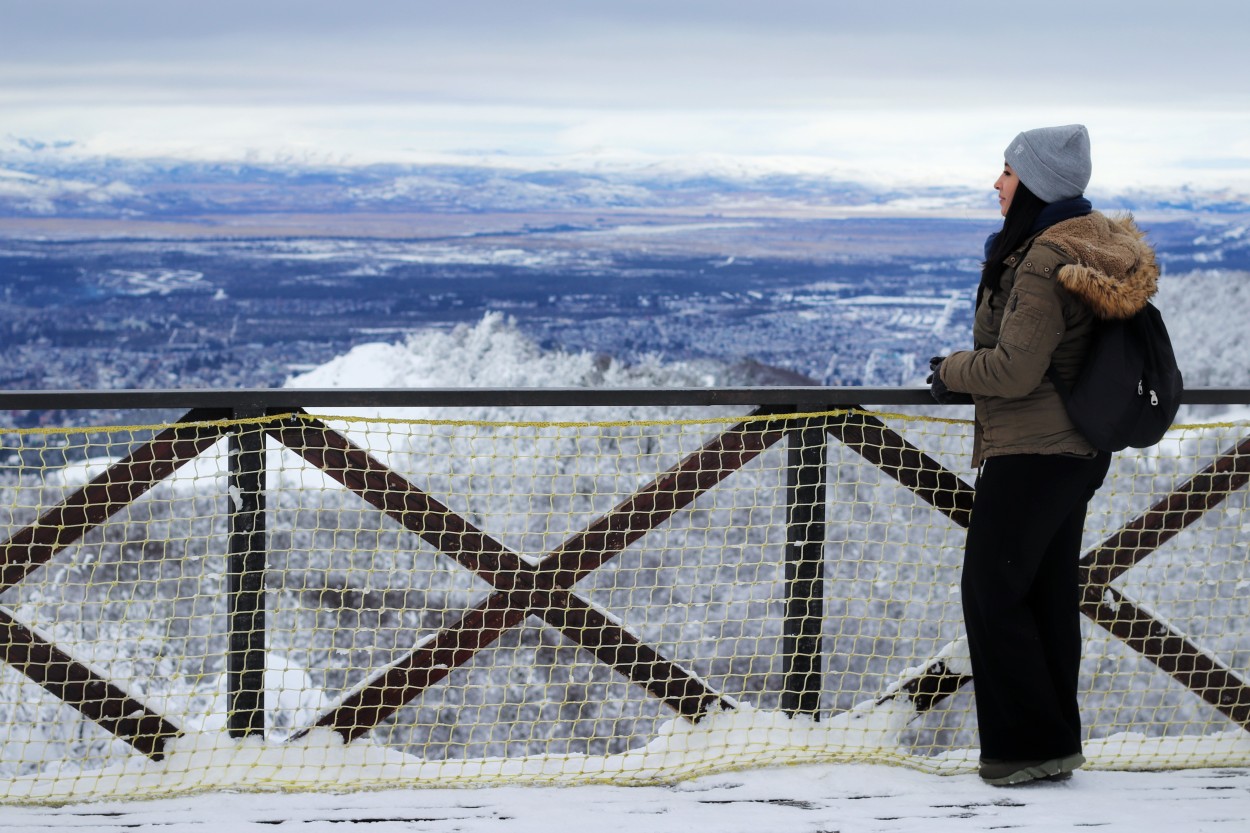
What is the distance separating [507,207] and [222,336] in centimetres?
1340

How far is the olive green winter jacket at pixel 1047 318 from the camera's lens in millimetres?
2105

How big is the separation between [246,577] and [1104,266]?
5.89ft

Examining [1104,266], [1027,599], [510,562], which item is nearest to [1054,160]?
[1104,266]

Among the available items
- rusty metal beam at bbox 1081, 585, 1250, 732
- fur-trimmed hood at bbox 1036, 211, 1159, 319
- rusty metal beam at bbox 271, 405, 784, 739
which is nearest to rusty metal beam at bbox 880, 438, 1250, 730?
rusty metal beam at bbox 1081, 585, 1250, 732

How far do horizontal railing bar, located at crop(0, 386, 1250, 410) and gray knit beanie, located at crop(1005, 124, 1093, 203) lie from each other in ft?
1.67

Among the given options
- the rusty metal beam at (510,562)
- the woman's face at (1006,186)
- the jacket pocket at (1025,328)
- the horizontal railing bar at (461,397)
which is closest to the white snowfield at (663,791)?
the rusty metal beam at (510,562)

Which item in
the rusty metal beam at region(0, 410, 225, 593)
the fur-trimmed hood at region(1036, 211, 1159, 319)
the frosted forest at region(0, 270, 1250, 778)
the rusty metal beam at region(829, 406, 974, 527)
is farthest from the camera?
the frosted forest at region(0, 270, 1250, 778)

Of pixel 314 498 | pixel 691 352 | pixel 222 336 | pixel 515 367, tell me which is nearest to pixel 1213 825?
pixel 314 498

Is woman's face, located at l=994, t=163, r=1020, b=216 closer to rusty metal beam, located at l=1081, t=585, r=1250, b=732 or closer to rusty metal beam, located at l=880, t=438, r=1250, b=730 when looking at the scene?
rusty metal beam, located at l=880, t=438, r=1250, b=730

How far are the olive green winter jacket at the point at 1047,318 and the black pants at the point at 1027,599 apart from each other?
0.22ft

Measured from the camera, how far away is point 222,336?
111 ft

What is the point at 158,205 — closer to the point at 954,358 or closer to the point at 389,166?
the point at 389,166

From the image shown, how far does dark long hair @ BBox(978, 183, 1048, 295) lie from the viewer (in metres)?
2.21

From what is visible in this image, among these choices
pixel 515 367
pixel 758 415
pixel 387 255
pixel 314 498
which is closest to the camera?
pixel 758 415
